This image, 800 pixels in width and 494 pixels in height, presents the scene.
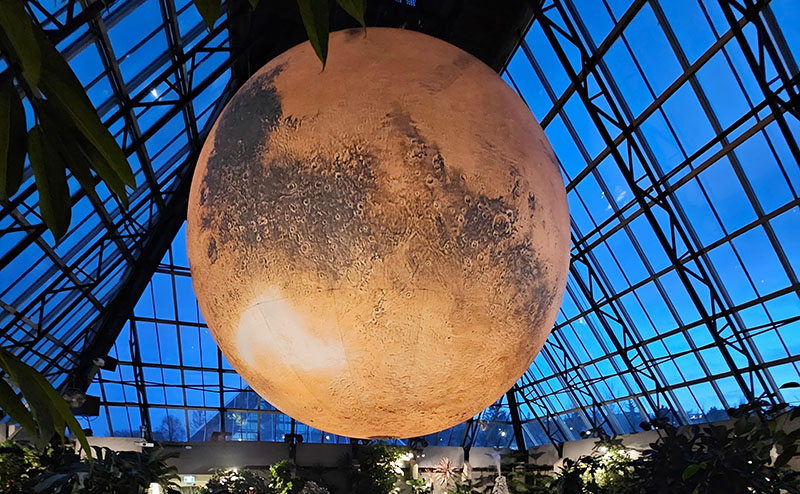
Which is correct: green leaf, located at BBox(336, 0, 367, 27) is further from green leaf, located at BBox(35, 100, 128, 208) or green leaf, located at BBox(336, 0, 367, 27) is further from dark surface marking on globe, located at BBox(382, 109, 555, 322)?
dark surface marking on globe, located at BBox(382, 109, 555, 322)

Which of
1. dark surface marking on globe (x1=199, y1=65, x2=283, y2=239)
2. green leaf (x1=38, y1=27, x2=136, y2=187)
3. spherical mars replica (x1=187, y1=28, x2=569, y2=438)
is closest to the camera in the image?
green leaf (x1=38, y1=27, x2=136, y2=187)

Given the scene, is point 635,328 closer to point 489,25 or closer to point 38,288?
point 489,25

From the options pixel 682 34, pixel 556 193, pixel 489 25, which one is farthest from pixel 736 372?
pixel 556 193

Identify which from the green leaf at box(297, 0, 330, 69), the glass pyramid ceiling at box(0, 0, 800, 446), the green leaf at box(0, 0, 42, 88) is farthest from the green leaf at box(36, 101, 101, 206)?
the glass pyramid ceiling at box(0, 0, 800, 446)

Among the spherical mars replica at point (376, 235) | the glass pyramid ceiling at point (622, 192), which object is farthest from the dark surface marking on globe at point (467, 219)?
the glass pyramid ceiling at point (622, 192)

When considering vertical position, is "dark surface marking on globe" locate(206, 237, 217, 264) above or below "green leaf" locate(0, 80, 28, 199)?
above

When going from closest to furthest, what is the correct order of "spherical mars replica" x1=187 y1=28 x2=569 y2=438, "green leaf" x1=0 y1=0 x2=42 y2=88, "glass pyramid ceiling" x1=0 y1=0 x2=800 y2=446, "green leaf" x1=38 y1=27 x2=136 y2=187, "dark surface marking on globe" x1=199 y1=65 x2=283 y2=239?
"green leaf" x1=0 y1=0 x2=42 y2=88
"green leaf" x1=38 y1=27 x2=136 y2=187
"spherical mars replica" x1=187 y1=28 x2=569 y2=438
"dark surface marking on globe" x1=199 y1=65 x2=283 y2=239
"glass pyramid ceiling" x1=0 y1=0 x2=800 y2=446

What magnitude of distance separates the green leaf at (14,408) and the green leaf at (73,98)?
1.06 feet

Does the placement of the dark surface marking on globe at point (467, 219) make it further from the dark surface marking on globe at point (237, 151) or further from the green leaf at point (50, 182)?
the green leaf at point (50, 182)

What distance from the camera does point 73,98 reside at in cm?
71

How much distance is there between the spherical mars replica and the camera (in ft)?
4.99

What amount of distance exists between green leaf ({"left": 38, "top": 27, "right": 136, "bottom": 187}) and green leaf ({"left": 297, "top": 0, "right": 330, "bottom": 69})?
0.87 ft

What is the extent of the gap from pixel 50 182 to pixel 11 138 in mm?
67

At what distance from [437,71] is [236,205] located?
68cm
